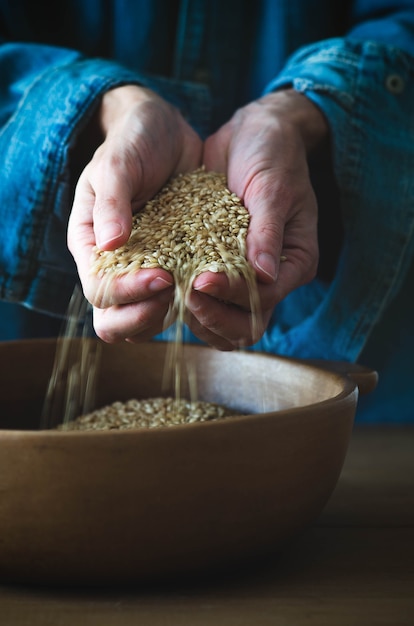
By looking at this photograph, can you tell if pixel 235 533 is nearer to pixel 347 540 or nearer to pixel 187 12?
pixel 347 540

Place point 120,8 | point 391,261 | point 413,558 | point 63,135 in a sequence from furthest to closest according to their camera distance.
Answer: point 120,8
point 391,261
point 63,135
point 413,558

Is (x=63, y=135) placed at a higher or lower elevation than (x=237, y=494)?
higher

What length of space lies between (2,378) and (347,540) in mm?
454

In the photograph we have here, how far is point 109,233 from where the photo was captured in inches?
26.9

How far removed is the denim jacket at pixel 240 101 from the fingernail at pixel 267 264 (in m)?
0.36

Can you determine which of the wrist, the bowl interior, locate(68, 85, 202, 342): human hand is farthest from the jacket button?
the bowl interior

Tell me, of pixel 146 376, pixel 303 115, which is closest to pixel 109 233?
pixel 146 376

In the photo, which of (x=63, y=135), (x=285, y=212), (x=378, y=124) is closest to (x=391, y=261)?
(x=378, y=124)

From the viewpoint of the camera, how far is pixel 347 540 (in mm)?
661

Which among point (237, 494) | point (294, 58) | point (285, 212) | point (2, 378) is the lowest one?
point (2, 378)

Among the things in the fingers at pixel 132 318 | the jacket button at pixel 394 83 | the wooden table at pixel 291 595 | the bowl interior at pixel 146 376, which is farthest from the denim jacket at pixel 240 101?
the wooden table at pixel 291 595

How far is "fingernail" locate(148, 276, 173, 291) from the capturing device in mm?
651

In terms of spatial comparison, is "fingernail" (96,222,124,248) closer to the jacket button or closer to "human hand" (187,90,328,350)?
"human hand" (187,90,328,350)

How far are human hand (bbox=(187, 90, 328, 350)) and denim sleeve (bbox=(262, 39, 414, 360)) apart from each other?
0.04 m
